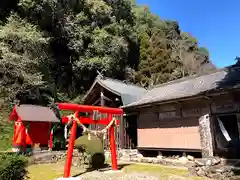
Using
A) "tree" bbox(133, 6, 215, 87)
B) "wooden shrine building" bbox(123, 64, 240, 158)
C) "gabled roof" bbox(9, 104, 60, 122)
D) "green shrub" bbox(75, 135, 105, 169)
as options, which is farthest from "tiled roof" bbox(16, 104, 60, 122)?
"tree" bbox(133, 6, 215, 87)

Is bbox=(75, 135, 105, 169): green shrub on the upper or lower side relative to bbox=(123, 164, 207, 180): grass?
upper

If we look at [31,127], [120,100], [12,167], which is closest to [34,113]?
[31,127]

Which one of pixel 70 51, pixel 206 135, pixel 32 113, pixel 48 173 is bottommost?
pixel 48 173

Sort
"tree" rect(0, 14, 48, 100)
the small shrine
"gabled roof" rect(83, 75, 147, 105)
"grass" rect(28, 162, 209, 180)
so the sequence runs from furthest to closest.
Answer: "tree" rect(0, 14, 48, 100) < "gabled roof" rect(83, 75, 147, 105) < the small shrine < "grass" rect(28, 162, 209, 180)

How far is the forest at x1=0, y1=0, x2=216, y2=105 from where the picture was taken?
1925 centimetres

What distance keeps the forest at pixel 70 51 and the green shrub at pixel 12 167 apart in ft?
41.7

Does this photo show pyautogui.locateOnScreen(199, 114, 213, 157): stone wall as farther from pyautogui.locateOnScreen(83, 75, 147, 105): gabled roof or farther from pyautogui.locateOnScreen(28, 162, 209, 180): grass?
pyautogui.locateOnScreen(83, 75, 147, 105): gabled roof

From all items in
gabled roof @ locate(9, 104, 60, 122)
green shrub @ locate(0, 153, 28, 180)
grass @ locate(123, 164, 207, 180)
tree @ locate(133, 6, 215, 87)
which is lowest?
grass @ locate(123, 164, 207, 180)

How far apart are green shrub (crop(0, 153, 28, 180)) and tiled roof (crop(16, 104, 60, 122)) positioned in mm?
9099

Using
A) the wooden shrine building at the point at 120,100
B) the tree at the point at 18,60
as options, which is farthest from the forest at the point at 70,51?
the wooden shrine building at the point at 120,100

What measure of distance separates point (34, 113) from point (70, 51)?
442 inches

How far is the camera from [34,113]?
1664cm

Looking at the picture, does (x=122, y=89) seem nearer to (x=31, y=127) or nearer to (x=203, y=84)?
(x=203, y=84)

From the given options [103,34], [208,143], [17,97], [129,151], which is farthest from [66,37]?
[208,143]
